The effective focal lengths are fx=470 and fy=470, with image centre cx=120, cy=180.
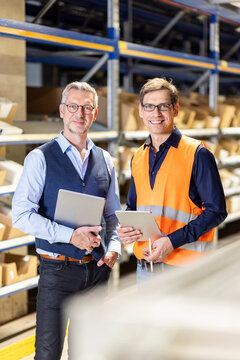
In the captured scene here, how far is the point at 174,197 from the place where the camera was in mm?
2291

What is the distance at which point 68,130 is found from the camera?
2398 mm

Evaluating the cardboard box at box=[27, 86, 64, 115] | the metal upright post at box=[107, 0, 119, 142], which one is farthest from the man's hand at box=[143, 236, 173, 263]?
the cardboard box at box=[27, 86, 64, 115]

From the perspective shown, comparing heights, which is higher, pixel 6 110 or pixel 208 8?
pixel 208 8

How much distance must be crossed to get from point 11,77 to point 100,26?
203 inches

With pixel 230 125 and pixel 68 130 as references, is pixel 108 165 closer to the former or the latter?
pixel 68 130

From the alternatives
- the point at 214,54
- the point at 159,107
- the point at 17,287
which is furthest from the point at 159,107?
the point at 214,54

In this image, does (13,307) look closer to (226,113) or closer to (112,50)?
(112,50)

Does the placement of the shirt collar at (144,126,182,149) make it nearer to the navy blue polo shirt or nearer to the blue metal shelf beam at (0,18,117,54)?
the navy blue polo shirt

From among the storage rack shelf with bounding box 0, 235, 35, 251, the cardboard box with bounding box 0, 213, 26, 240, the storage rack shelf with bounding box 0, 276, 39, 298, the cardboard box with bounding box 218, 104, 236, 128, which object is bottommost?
the storage rack shelf with bounding box 0, 276, 39, 298

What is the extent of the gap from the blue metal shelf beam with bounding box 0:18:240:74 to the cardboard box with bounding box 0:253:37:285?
1.60m

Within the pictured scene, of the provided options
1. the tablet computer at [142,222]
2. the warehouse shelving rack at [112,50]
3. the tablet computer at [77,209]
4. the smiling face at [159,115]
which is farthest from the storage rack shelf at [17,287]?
the smiling face at [159,115]

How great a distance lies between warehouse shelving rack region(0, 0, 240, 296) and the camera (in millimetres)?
3225

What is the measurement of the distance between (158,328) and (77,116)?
2030mm

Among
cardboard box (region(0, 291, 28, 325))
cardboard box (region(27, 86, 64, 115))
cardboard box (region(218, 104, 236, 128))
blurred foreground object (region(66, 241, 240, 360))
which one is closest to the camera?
blurred foreground object (region(66, 241, 240, 360))
